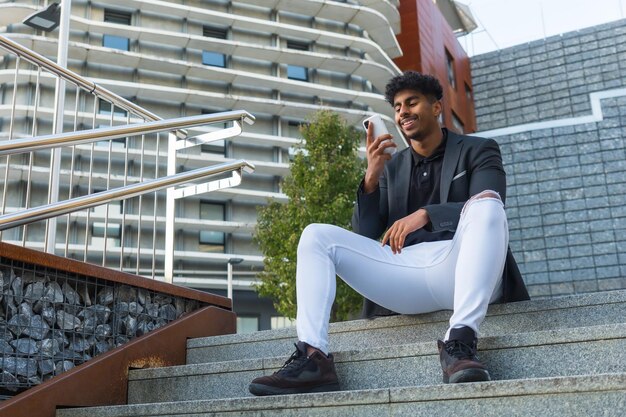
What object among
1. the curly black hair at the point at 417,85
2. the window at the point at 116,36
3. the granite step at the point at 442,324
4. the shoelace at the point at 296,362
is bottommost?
the shoelace at the point at 296,362

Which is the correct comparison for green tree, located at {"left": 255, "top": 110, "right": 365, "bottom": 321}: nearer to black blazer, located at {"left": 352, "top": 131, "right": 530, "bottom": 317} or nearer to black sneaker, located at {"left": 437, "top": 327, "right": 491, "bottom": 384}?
black blazer, located at {"left": 352, "top": 131, "right": 530, "bottom": 317}

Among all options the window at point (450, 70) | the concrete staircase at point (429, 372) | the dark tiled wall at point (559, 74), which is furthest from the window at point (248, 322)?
the concrete staircase at point (429, 372)

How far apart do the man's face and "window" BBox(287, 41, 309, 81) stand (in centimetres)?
2944

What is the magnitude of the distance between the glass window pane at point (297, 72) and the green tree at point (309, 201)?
14.1 meters

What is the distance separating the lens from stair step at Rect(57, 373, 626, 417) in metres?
1.92

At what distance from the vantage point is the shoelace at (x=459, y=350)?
231 cm

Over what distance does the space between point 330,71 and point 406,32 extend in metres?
5.04

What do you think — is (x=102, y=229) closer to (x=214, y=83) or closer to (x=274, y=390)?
(x=214, y=83)

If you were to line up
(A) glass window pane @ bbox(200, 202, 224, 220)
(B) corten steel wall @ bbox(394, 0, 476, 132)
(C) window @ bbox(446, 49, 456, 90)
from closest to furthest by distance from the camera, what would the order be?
A: (A) glass window pane @ bbox(200, 202, 224, 220) < (B) corten steel wall @ bbox(394, 0, 476, 132) < (C) window @ bbox(446, 49, 456, 90)

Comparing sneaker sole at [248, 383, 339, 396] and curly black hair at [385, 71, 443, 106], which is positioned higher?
curly black hair at [385, 71, 443, 106]

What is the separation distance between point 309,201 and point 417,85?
14168 mm

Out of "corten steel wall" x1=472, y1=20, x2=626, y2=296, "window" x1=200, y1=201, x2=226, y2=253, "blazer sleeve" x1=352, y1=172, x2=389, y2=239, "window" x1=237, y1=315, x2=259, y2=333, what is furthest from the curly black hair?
"window" x1=237, y1=315, x2=259, y2=333

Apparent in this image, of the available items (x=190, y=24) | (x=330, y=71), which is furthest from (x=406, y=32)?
(x=190, y=24)

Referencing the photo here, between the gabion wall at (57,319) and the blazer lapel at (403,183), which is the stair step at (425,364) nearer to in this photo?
the gabion wall at (57,319)
